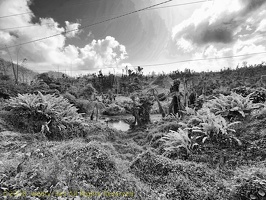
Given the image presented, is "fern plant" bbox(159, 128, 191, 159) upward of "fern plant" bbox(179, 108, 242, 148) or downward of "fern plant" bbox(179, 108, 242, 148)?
downward

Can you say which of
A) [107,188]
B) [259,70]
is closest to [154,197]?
[107,188]

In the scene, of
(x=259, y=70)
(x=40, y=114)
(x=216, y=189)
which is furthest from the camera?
(x=259, y=70)

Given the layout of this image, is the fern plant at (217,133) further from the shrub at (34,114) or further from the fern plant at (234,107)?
the shrub at (34,114)

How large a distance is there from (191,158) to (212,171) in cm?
80

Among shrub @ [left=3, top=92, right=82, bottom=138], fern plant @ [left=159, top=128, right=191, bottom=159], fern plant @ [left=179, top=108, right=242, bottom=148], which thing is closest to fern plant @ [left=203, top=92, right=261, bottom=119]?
fern plant @ [left=179, top=108, right=242, bottom=148]

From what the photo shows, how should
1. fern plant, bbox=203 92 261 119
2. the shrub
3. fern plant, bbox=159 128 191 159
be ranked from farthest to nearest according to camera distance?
the shrub
fern plant, bbox=203 92 261 119
fern plant, bbox=159 128 191 159

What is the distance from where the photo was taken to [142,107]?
987 centimetres

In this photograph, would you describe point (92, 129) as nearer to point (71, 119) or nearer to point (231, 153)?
point (71, 119)

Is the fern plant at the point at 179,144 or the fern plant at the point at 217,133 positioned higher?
the fern plant at the point at 217,133

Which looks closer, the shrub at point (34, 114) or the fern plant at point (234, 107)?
the fern plant at point (234, 107)

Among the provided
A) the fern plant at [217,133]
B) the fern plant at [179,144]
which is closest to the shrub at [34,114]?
the fern plant at [179,144]

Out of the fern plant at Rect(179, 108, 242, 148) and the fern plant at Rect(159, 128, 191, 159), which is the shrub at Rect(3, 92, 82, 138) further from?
the fern plant at Rect(179, 108, 242, 148)

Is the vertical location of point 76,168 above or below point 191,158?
above

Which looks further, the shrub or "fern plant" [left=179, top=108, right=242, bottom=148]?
the shrub
